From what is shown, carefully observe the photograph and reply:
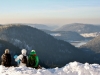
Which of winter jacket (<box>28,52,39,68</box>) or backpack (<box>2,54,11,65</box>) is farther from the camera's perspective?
backpack (<box>2,54,11,65</box>)

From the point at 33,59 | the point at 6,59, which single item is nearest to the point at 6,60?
the point at 6,59

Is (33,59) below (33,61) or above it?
above

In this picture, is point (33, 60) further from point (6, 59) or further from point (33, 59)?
point (6, 59)

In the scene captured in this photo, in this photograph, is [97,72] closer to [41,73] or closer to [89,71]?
[89,71]

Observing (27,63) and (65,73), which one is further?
(27,63)

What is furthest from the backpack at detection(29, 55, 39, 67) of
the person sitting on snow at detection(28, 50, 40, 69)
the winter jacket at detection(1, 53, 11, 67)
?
the winter jacket at detection(1, 53, 11, 67)

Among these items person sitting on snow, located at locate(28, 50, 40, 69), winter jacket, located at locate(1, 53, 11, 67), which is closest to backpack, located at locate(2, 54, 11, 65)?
winter jacket, located at locate(1, 53, 11, 67)

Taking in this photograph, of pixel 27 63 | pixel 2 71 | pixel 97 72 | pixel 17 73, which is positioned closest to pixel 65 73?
pixel 97 72

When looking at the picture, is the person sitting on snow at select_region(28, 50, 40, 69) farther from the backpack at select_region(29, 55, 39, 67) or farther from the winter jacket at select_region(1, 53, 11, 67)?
the winter jacket at select_region(1, 53, 11, 67)

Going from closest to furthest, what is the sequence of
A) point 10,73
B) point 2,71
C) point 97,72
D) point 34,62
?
1. point 97,72
2. point 10,73
3. point 2,71
4. point 34,62

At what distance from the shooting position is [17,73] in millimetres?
11016

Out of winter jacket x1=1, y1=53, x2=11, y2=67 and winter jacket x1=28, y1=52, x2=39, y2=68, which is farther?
winter jacket x1=1, y1=53, x2=11, y2=67

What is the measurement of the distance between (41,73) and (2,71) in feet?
8.38

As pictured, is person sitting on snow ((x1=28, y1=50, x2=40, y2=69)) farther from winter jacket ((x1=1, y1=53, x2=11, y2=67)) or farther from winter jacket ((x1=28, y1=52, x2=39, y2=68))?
winter jacket ((x1=1, y1=53, x2=11, y2=67))
